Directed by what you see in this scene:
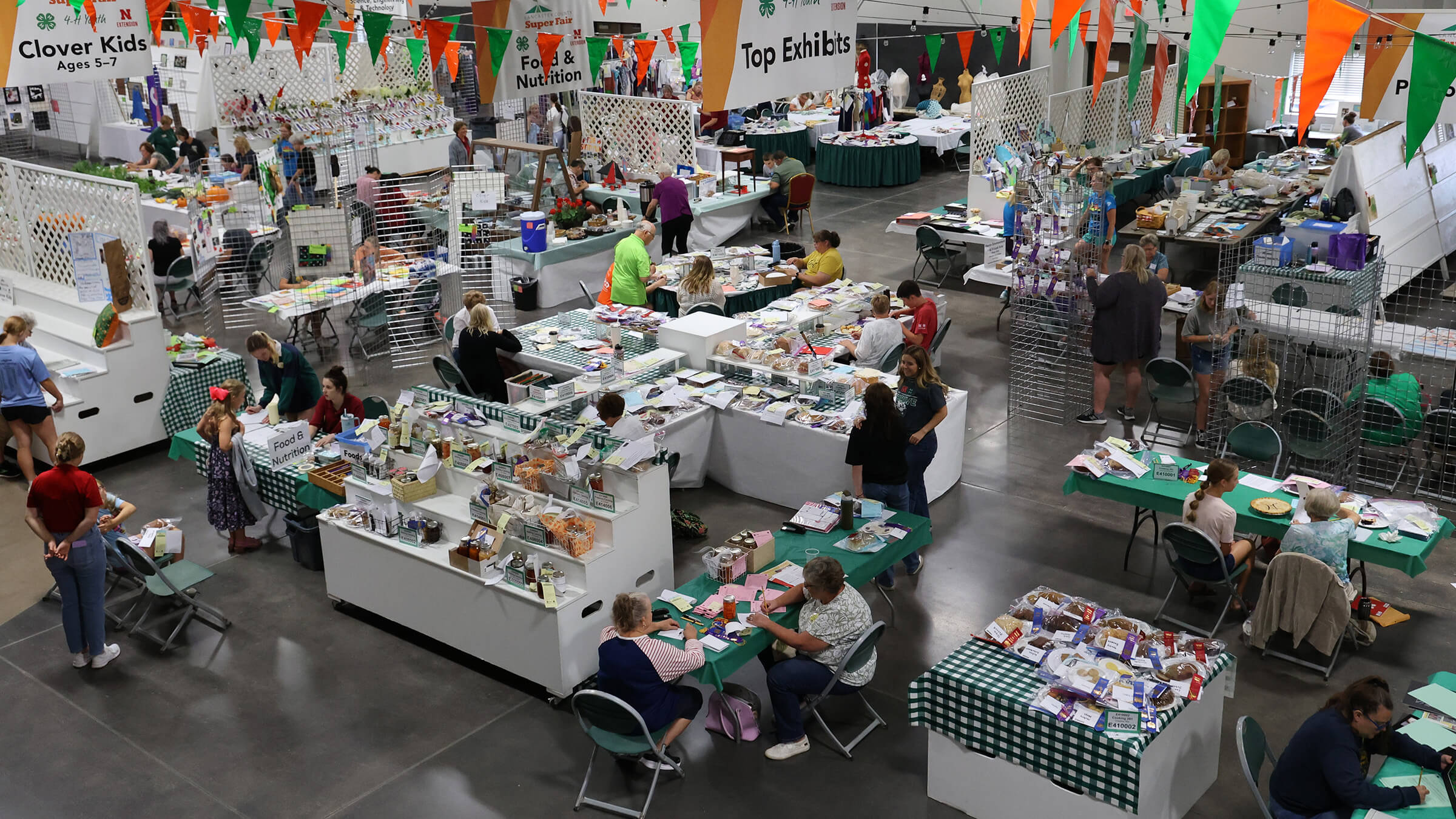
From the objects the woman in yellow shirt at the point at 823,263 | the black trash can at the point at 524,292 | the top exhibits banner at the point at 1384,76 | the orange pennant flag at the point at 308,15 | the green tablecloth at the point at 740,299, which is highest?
the orange pennant flag at the point at 308,15

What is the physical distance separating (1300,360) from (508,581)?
7429 mm

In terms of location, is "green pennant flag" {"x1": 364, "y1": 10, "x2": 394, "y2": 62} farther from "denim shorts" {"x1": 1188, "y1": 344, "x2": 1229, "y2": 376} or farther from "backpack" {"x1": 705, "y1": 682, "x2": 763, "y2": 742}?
"denim shorts" {"x1": 1188, "y1": 344, "x2": 1229, "y2": 376}

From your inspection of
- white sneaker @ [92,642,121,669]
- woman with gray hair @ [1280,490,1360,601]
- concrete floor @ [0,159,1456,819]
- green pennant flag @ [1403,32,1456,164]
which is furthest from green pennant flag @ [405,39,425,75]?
woman with gray hair @ [1280,490,1360,601]

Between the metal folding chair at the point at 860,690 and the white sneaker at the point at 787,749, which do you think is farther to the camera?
the white sneaker at the point at 787,749

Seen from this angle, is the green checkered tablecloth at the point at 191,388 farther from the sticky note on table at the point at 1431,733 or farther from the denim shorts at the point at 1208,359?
the sticky note on table at the point at 1431,733

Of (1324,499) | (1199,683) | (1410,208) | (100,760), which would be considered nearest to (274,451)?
(100,760)

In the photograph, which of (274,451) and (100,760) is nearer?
(100,760)

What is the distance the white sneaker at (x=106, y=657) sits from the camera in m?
7.24

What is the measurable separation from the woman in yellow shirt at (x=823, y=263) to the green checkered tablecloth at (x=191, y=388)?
207 inches

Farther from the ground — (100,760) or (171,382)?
(171,382)

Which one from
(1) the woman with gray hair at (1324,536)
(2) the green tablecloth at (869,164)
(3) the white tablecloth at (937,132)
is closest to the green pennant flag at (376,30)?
(1) the woman with gray hair at (1324,536)

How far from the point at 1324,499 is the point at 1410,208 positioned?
30.2 feet

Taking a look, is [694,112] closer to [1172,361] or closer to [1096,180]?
[1096,180]

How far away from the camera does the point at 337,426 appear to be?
8641 millimetres
